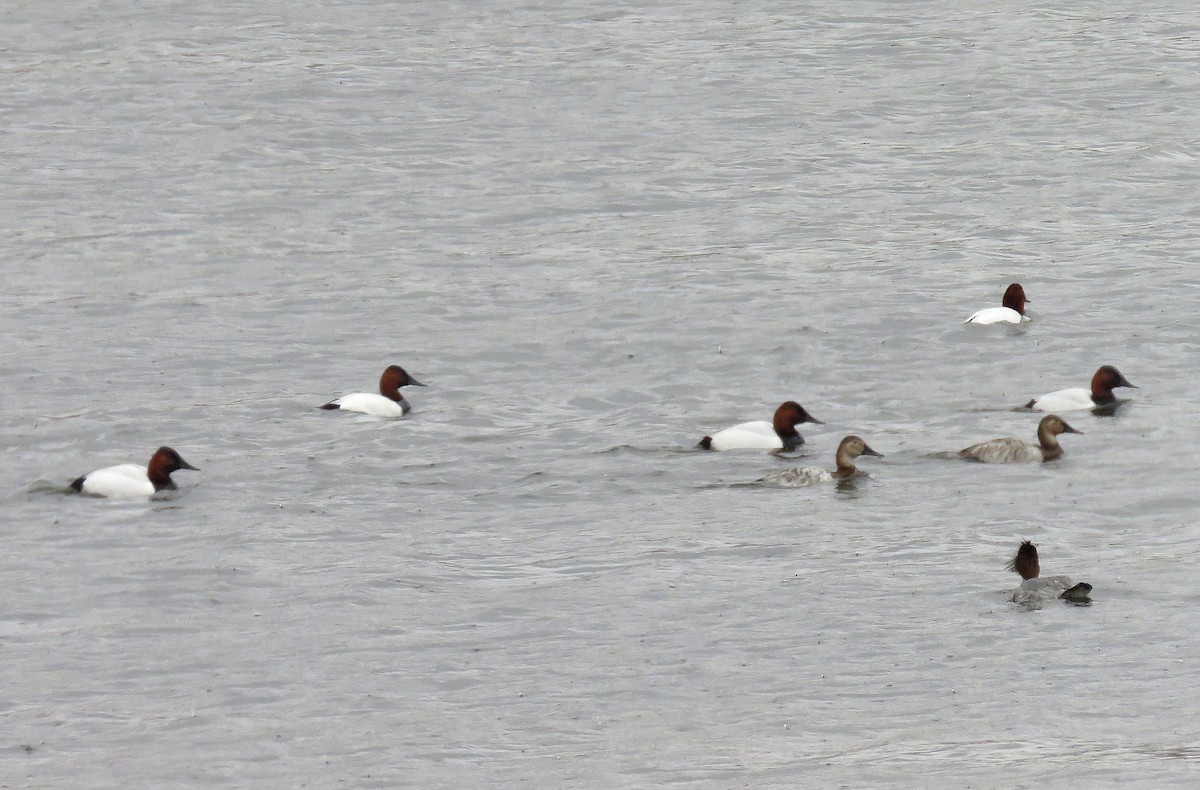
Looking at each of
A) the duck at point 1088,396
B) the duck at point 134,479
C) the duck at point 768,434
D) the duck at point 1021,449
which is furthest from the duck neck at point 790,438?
the duck at point 134,479

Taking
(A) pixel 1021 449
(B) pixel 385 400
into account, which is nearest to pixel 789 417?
(A) pixel 1021 449

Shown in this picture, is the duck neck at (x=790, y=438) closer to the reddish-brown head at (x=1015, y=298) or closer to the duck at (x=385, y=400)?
the duck at (x=385, y=400)

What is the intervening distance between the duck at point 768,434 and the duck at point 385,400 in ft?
9.78

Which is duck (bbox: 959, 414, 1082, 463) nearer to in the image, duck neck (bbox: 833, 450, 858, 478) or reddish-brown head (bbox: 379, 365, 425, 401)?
duck neck (bbox: 833, 450, 858, 478)

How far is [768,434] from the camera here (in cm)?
1739

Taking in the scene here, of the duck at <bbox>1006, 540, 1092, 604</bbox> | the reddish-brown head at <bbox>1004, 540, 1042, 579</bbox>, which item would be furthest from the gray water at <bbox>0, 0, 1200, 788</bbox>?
the reddish-brown head at <bbox>1004, 540, 1042, 579</bbox>

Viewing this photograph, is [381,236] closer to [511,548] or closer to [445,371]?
[445,371]

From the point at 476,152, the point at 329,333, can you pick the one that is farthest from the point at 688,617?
the point at 476,152

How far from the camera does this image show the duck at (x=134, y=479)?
640 inches

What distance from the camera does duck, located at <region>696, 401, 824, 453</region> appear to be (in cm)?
1719

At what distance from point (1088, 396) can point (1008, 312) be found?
8.56ft

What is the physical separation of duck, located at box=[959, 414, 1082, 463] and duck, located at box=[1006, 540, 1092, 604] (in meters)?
3.38

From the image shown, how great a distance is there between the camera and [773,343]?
813 inches

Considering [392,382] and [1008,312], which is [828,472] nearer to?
[392,382]
